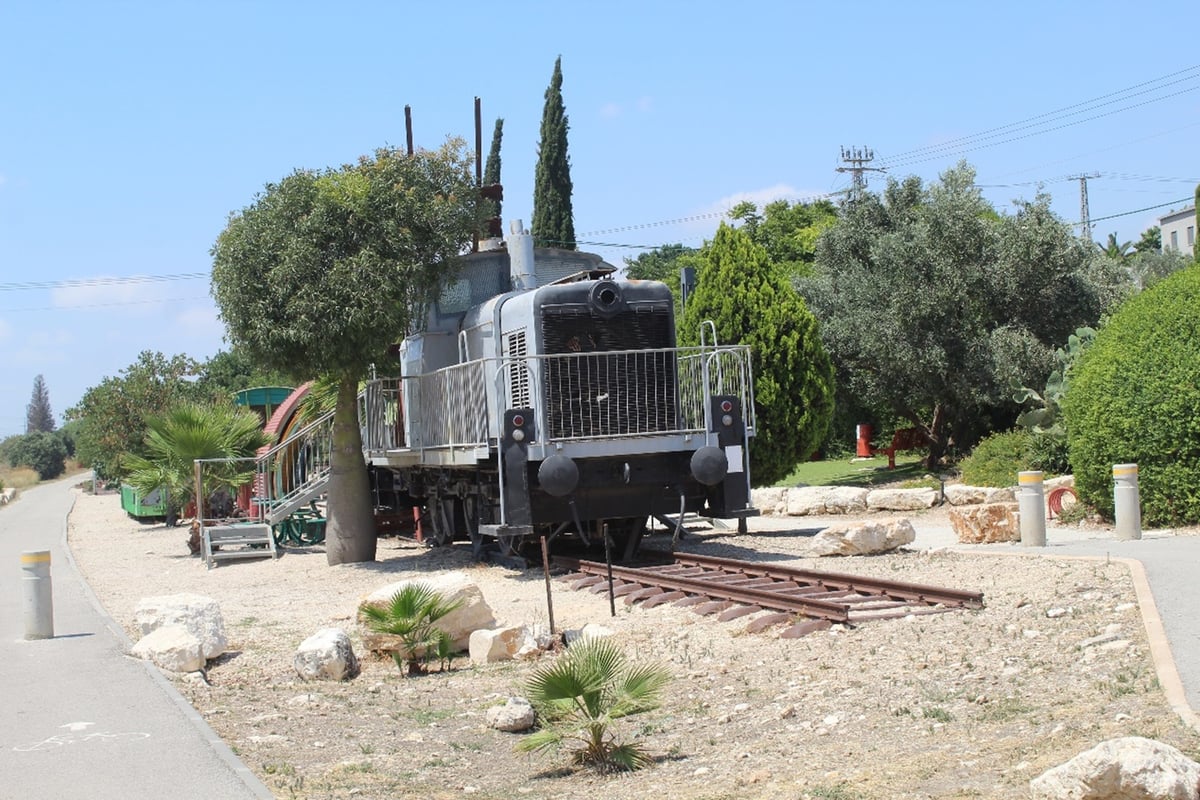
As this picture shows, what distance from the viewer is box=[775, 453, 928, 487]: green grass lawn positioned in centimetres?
2973

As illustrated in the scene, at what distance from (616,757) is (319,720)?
99.4 inches

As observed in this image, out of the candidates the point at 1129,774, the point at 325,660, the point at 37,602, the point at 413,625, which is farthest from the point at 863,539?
the point at 1129,774

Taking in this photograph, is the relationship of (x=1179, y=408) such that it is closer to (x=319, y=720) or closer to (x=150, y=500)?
(x=319, y=720)

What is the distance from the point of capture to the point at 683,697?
28.0 ft

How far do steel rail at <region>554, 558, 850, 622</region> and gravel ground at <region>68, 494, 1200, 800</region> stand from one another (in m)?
0.39

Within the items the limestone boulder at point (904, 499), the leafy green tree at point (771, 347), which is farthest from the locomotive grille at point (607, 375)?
the leafy green tree at point (771, 347)

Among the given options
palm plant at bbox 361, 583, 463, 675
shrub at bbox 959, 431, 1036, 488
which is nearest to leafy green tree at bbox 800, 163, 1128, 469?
shrub at bbox 959, 431, 1036, 488

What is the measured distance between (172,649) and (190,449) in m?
13.8

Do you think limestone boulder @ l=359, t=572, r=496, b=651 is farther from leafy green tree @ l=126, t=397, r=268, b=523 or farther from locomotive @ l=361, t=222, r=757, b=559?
leafy green tree @ l=126, t=397, r=268, b=523

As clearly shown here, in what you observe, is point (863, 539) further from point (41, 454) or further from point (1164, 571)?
point (41, 454)

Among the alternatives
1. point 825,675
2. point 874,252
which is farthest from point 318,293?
point 874,252

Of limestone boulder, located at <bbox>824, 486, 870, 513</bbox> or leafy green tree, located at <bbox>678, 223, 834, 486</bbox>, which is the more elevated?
leafy green tree, located at <bbox>678, 223, 834, 486</bbox>

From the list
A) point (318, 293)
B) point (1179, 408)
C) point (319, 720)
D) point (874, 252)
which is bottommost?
point (319, 720)

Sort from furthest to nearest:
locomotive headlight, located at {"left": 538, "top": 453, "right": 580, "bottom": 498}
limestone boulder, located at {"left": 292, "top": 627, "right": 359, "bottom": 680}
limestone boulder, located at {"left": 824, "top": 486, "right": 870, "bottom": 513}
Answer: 1. limestone boulder, located at {"left": 824, "top": 486, "right": 870, "bottom": 513}
2. locomotive headlight, located at {"left": 538, "top": 453, "right": 580, "bottom": 498}
3. limestone boulder, located at {"left": 292, "top": 627, "right": 359, "bottom": 680}
